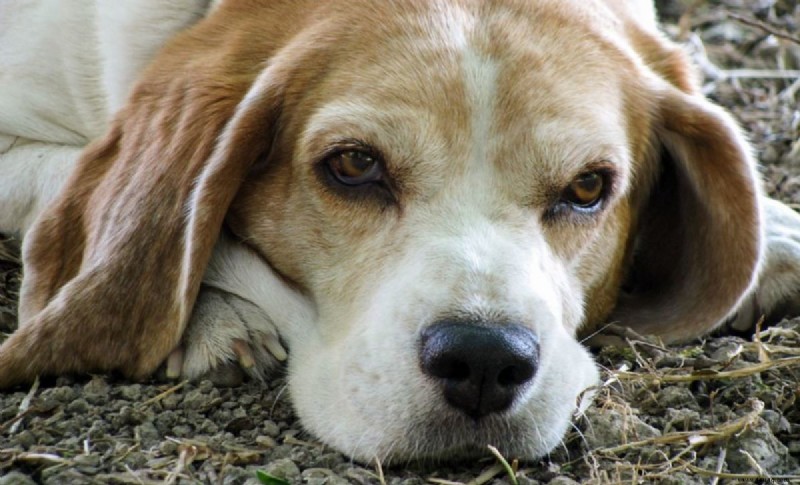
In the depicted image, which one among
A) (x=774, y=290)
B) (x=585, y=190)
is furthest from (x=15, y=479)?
(x=774, y=290)

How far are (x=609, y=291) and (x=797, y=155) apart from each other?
1.95 meters

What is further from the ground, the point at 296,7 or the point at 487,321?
the point at 296,7

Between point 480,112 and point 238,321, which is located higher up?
point 480,112

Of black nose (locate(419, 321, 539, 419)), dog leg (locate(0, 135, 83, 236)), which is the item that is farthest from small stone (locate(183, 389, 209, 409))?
dog leg (locate(0, 135, 83, 236))

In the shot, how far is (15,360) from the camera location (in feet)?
10.8

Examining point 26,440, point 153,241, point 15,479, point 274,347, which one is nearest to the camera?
point 15,479

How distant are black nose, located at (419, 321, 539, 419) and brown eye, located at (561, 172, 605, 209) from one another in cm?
65

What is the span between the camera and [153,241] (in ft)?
10.9

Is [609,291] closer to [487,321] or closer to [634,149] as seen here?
[634,149]

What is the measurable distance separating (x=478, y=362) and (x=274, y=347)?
0.79m

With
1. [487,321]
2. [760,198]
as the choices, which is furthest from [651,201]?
[487,321]

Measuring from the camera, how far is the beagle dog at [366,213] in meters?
3.03

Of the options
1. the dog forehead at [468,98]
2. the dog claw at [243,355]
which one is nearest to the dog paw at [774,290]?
the dog forehead at [468,98]

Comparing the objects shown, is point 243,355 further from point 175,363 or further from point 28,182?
point 28,182
